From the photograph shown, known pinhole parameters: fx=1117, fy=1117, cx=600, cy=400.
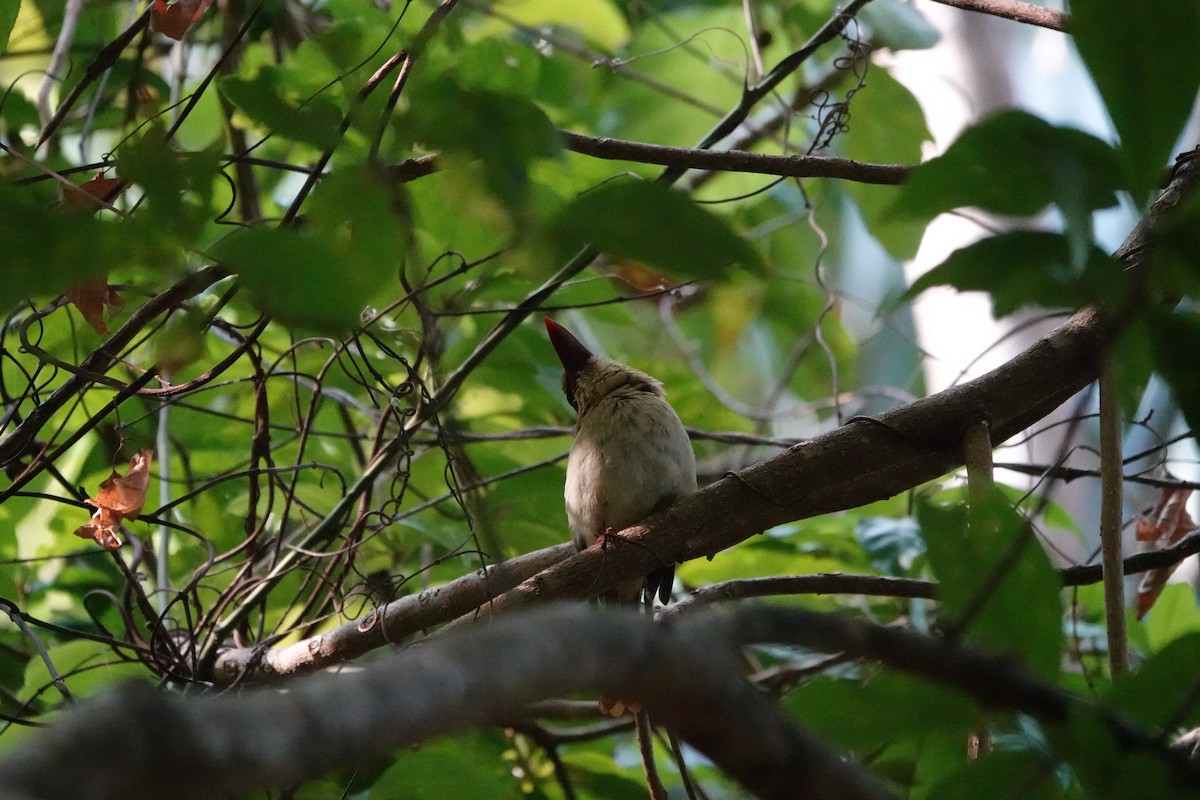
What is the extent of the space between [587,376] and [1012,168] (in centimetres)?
236

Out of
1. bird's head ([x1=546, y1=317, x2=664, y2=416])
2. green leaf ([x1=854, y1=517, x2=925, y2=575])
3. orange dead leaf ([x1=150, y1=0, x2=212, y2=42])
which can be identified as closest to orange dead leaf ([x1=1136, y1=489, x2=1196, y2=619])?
green leaf ([x1=854, y1=517, x2=925, y2=575])

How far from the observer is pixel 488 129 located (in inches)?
27.6

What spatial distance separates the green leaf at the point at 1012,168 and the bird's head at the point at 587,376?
2209 millimetres

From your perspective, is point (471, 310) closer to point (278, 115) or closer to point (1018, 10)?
point (1018, 10)

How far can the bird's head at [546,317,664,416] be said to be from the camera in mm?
2891

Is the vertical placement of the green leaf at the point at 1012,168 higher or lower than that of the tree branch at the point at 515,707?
higher

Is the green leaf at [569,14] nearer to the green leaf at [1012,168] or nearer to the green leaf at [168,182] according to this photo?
the green leaf at [168,182]

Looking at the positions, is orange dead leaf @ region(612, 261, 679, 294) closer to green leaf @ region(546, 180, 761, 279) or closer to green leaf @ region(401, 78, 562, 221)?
green leaf @ region(401, 78, 562, 221)

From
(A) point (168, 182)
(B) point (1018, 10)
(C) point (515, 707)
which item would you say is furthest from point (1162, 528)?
(A) point (168, 182)

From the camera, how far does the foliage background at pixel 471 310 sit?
0.64 meters

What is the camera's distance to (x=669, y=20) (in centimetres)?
372

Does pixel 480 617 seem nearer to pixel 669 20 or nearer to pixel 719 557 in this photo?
pixel 719 557

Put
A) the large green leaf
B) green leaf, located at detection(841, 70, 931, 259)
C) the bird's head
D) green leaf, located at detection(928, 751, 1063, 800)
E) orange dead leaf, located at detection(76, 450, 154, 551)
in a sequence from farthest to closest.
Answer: the bird's head
green leaf, located at detection(841, 70, 931, 259)
orange dead leaf, located at detection(76, 450, 154, 551)
the large green leaf
green leaf, located at detection(928, 751, 1063, 800)

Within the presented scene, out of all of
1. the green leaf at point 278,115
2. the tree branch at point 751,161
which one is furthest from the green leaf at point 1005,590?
the tree branch at point 751,161
